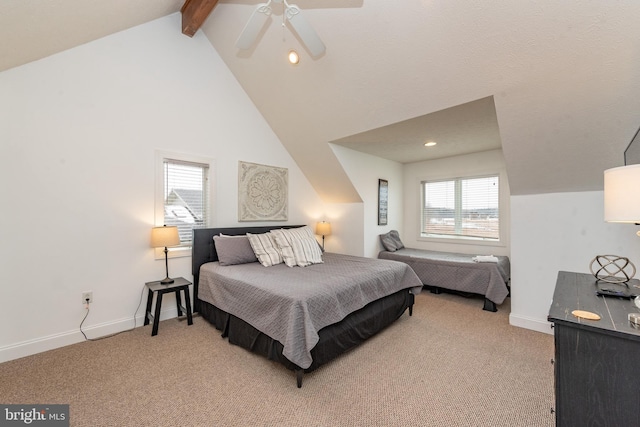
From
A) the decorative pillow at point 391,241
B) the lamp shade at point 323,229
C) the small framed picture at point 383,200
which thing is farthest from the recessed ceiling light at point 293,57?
Answer: the decorative pillow at point 391,241

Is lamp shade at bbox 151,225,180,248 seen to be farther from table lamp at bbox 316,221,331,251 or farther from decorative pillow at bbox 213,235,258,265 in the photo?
table lamp at bbox 316,221,331,251

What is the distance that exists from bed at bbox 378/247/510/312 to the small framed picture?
2.38ft

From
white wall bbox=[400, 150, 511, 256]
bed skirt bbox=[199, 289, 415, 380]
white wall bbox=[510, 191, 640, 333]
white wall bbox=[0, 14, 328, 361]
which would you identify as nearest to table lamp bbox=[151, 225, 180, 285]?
white wall bbox=[0, 14, 328, 361]

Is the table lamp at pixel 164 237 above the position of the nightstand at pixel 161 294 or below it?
above

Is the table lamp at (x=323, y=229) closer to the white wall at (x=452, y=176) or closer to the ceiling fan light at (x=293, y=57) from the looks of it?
the white wall at (x=452, y=176)

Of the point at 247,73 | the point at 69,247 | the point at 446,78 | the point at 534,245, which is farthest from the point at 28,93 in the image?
the point at 534,245

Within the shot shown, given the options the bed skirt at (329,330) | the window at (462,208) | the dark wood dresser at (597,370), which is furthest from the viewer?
the window at (462,208)

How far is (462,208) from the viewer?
15.7 ft

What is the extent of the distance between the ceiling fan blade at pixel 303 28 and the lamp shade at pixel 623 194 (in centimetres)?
196

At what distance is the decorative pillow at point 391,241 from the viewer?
4.70m

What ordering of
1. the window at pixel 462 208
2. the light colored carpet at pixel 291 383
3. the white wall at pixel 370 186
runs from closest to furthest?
the light colored carpet at pixel 291 383
the white wall at pixel 370 186
the window at pixel 462 208

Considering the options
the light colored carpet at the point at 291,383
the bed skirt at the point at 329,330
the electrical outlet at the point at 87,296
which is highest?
the electrical outlet at the point at 87,296

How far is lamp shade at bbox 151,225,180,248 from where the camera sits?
281 centimetres

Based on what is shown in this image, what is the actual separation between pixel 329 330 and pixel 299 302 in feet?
1.39
